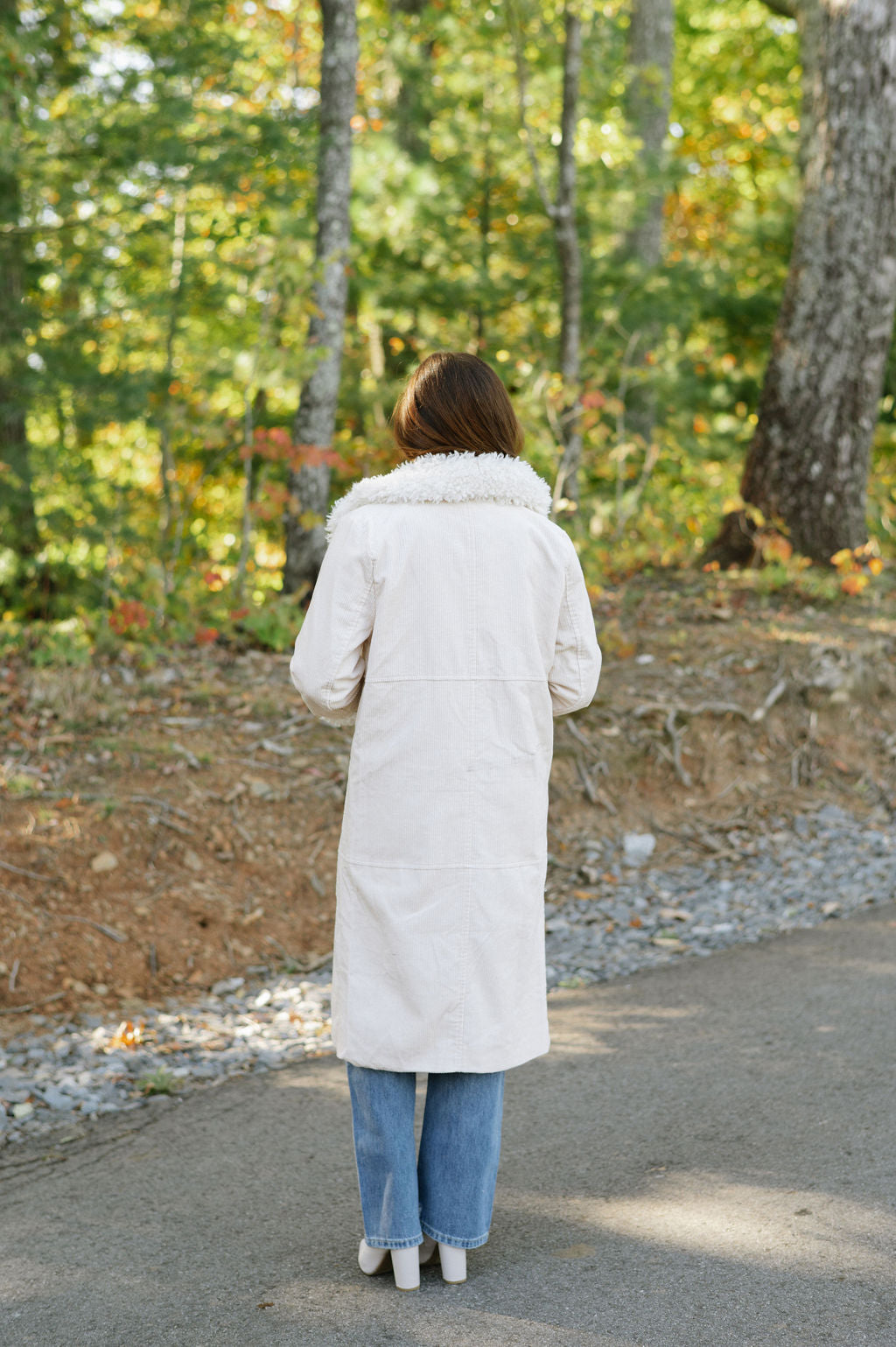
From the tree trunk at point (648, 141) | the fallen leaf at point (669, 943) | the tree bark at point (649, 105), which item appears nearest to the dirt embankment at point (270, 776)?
the fallen leaf at point (669, 943)

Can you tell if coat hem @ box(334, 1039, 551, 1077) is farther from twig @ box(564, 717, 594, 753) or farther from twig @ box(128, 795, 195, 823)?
twig @ box(564, 717, 594, 753)

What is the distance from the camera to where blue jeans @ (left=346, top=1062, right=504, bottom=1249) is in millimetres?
2695

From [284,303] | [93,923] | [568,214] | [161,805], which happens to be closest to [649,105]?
[568,214]

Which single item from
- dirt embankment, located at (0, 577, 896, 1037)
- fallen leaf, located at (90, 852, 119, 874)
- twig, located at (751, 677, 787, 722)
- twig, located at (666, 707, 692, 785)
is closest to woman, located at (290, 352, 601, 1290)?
dirt embankment, located at (0, 577, 896, 1037)

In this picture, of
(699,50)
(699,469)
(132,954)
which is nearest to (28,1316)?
(132,954)

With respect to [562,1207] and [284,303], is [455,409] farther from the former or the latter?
[284,303]

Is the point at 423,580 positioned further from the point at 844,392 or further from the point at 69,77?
the point at 69,77

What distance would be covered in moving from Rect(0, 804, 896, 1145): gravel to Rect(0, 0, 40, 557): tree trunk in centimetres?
546

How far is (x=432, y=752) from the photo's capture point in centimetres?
264

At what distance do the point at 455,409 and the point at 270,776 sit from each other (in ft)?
11.2

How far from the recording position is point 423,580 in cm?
265

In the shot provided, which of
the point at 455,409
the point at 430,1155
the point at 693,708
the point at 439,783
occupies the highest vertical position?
the point at 455,409

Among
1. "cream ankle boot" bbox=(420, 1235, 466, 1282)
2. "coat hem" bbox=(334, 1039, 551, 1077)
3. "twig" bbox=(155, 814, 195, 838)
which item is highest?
"coat hem" bbox=(334, 1039, 551, 1077)

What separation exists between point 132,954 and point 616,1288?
2.64 meters
